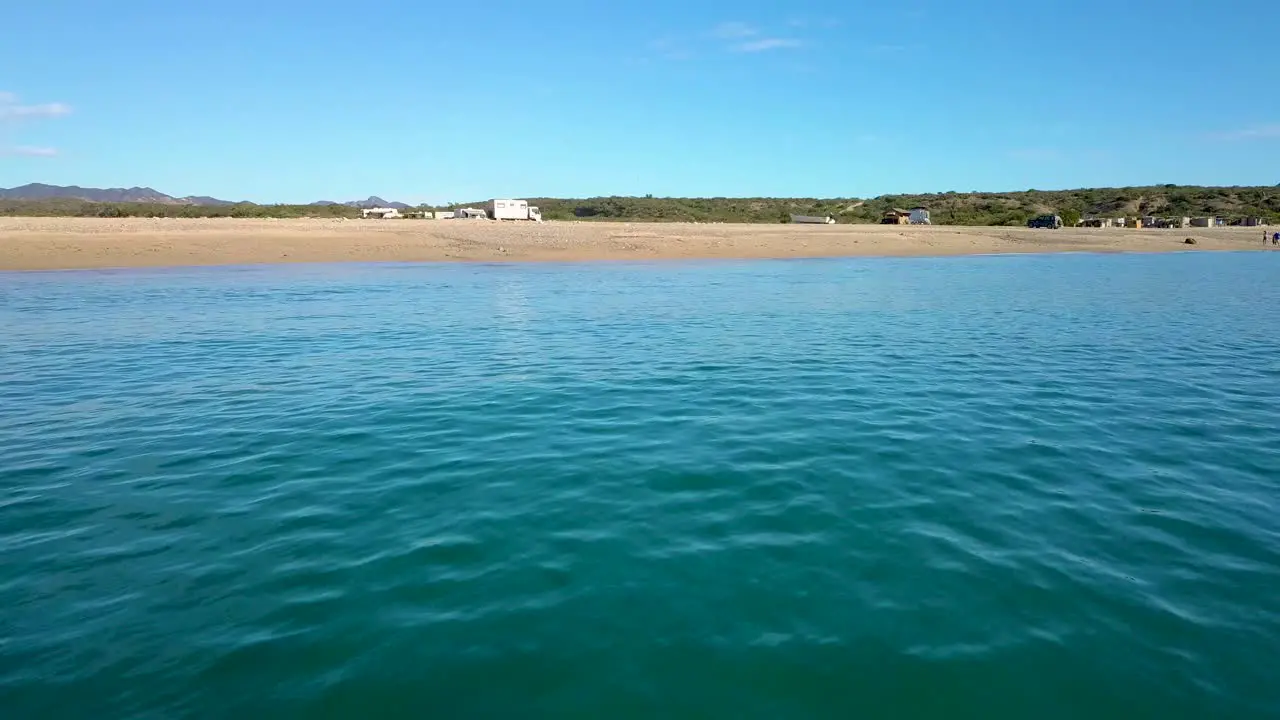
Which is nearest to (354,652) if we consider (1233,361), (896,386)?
(896,386)

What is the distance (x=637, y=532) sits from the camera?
6.58 metres

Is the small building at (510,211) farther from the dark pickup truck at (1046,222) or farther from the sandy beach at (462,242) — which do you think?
the dark pickup truck at (1046,222)

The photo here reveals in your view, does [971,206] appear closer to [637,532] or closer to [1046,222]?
[1046,222]

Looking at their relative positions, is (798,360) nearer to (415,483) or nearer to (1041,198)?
(415,483)

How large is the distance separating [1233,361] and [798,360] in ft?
25.1

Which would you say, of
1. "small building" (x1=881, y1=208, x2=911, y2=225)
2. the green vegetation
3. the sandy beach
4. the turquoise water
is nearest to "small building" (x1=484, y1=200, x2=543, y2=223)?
the green vegetation

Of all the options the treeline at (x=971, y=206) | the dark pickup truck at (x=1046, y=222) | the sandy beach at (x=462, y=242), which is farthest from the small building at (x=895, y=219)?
the sandy beach at (x=462, y=242)

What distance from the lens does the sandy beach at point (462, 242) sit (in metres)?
35.0

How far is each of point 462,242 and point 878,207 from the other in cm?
7058

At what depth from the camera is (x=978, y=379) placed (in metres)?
12.5

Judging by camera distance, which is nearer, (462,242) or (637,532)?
(637,532)

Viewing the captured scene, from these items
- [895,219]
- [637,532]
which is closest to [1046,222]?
[895,219]

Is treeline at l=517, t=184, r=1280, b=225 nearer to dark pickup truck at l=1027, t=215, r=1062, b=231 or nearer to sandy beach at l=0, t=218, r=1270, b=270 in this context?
dark pickup truck at l=1027, t=215, r=1062, b=231

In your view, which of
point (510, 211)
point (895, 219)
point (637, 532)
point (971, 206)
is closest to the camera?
point (637, 532)
